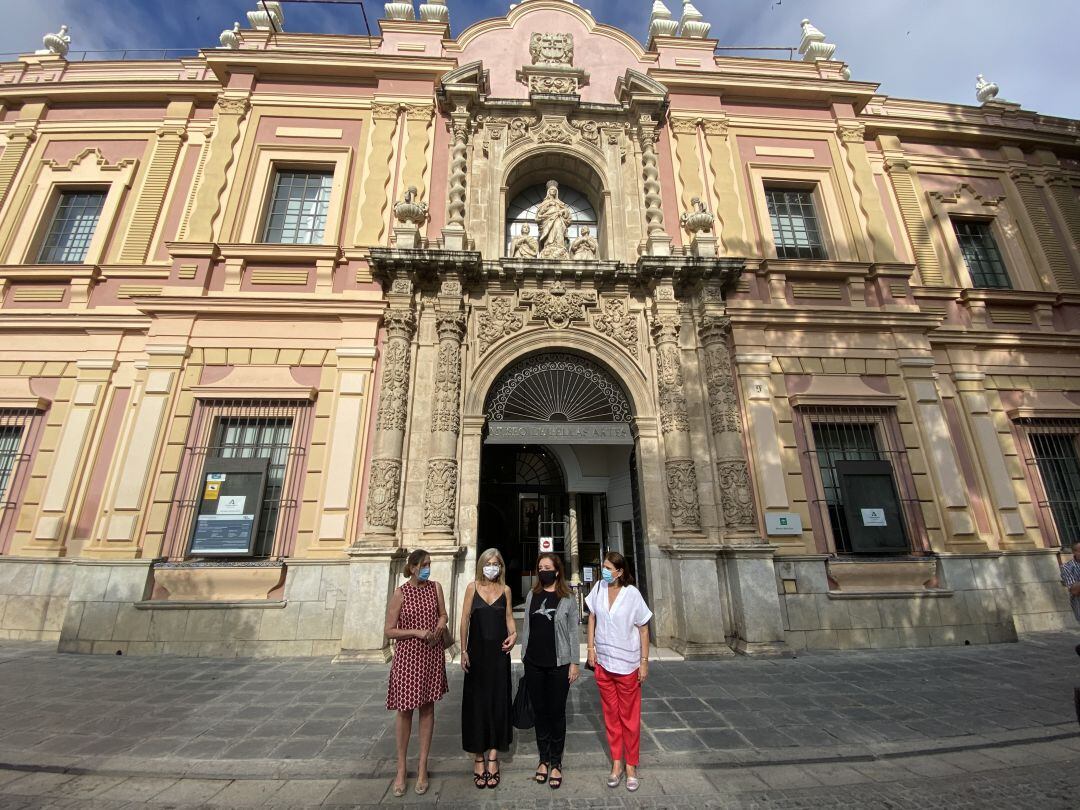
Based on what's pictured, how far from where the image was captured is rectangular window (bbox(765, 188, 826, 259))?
414 inches

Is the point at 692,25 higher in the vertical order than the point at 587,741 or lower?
higher

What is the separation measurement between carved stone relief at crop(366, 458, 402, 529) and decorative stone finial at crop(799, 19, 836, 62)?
1449 cm

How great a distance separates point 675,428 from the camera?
8.25 meters

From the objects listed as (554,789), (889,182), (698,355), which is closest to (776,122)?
(889,182)

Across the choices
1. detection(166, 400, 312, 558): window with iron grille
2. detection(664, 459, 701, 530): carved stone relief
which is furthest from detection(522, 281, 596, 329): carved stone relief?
detection(166, 400, 312, 558): window with iron grille

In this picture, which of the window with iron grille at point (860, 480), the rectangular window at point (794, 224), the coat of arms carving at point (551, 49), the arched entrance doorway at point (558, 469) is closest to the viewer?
the window with iron grille at point (860, 480)

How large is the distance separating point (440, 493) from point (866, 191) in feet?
37.6

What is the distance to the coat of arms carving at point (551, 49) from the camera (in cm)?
1108

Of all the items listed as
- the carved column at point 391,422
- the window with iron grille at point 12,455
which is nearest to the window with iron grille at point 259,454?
the carved column at point 391,422

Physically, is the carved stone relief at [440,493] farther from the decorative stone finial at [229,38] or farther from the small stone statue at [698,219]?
the decorative stone finial at [229,38]

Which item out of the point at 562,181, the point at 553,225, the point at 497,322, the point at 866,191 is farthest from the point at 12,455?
the point at 866,191

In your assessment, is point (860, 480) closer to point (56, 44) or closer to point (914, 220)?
point (914, 220)

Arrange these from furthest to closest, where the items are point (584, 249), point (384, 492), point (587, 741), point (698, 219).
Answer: point (584, 249) < point (698, 219) < point (384, 492) < point (587, 741)

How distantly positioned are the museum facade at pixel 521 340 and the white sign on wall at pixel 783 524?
0.07m
